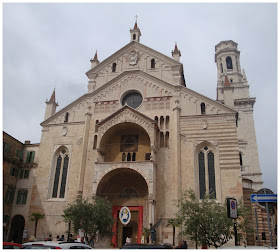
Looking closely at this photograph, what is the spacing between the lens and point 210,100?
28.3 meters

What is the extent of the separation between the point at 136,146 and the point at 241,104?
24.6 m

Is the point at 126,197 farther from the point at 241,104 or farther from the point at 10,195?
the point at 241,104

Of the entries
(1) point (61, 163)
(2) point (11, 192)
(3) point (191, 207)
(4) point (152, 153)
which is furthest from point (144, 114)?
(2) point (11, 192)

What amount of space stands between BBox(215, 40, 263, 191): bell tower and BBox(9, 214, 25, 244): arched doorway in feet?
79.2

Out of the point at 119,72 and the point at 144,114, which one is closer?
the point at 144,114

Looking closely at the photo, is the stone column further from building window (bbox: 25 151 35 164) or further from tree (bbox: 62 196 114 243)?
building window (bbox: 25 151 35 164)

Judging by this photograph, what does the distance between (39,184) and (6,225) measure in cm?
486

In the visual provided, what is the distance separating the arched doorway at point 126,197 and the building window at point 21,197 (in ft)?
28.4

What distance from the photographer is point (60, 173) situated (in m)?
29.3

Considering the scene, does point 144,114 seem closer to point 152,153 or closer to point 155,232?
point 152,153

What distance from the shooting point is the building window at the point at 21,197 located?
28859 mm

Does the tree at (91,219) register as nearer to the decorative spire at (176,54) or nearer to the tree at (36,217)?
the tree at (36,217)

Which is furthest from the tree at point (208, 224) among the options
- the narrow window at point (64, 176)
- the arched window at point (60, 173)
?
the arched window at point (60, 173)

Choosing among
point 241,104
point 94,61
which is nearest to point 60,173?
point 94,61
